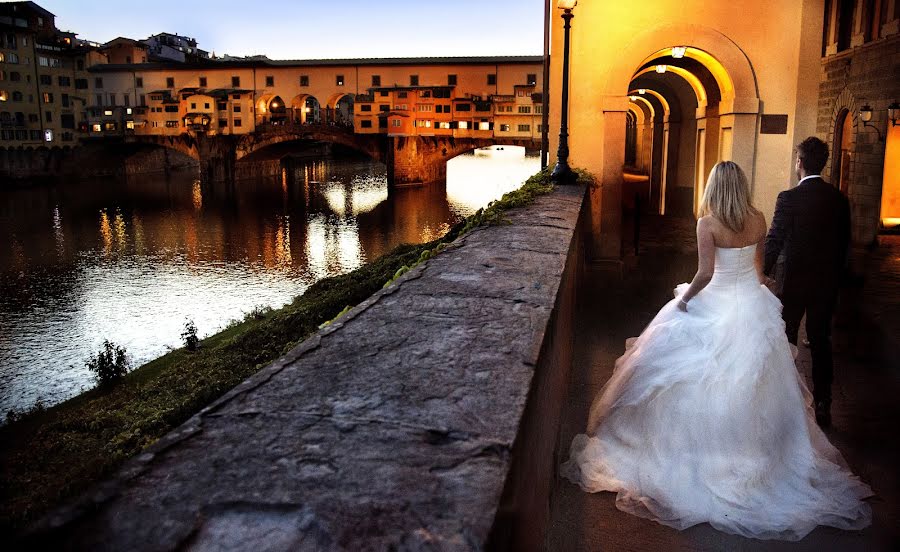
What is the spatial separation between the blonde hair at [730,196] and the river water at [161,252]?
1639cm

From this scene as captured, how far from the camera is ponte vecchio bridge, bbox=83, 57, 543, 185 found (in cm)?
5856

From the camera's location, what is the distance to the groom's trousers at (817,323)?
18.2ft

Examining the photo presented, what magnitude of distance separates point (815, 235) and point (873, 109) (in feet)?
42.4

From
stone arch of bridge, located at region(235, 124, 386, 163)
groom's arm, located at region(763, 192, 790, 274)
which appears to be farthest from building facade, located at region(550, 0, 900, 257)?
stone arch of bridge, located at region(235, 124, 386, 163)

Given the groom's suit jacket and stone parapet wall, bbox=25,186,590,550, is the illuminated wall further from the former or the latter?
stone parapet wall, bbox=25,186,590,550

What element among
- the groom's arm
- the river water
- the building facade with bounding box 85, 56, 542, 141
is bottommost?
the river water

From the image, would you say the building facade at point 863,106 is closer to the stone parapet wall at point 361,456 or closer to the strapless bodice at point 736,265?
the strapless bodice at point 736,265

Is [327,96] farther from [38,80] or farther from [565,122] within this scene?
[565,122]

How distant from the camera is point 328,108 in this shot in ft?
219

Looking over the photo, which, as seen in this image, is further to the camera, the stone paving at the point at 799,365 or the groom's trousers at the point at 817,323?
the groom's trousers at the point at 817,323

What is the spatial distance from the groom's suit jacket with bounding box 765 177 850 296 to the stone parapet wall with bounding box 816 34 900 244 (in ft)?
38.9

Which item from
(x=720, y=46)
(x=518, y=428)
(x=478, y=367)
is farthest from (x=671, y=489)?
(x=720, y=46)

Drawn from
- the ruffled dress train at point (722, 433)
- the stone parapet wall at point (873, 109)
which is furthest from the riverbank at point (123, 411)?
the stone parapet wall at point (873, 109)

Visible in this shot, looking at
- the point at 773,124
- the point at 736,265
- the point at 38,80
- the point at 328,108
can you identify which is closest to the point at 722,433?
the point at 736,265
